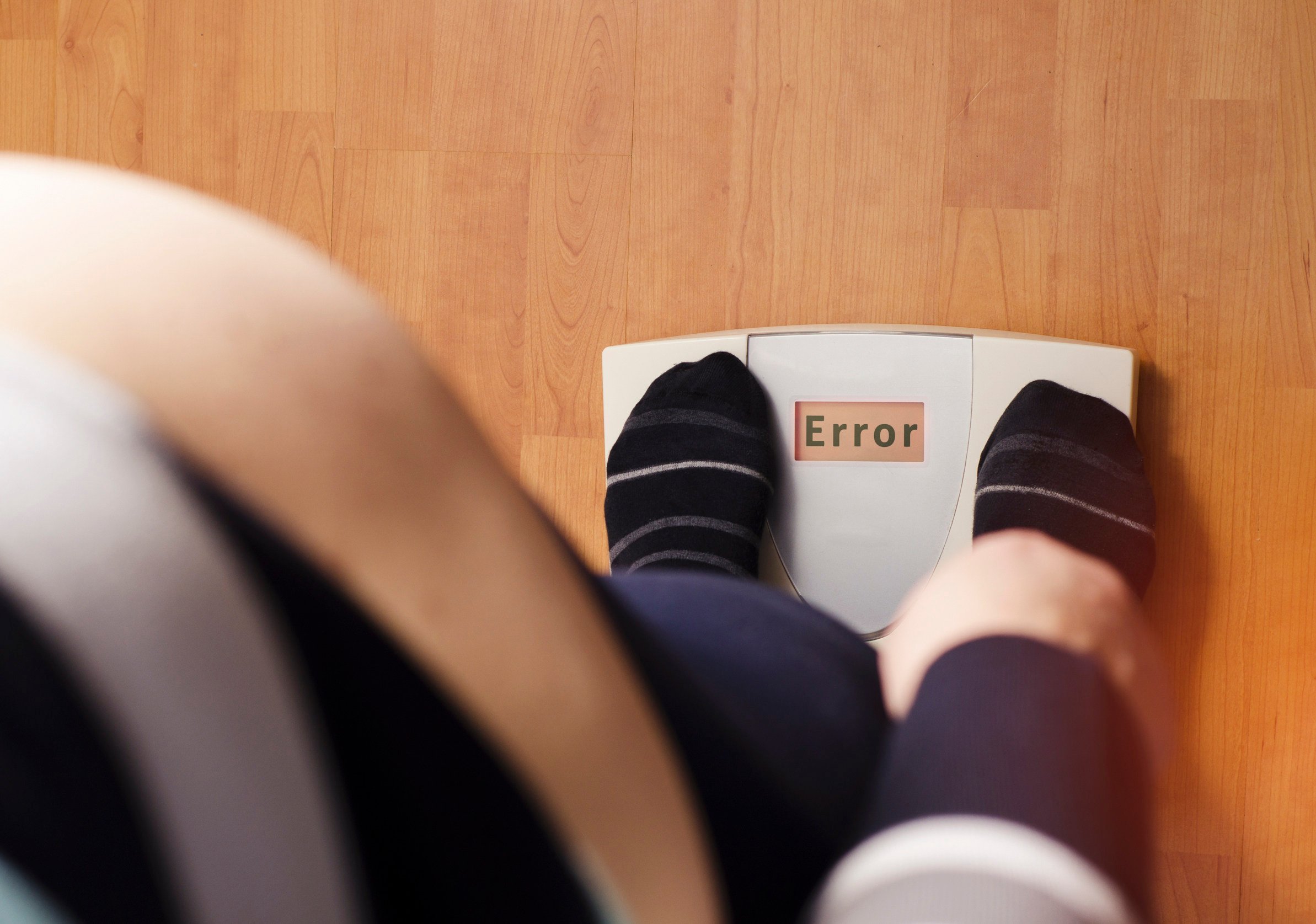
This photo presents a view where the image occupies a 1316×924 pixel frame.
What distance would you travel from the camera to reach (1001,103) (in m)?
0.82

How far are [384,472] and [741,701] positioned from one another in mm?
253

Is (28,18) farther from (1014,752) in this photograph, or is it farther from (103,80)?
(1014,752)

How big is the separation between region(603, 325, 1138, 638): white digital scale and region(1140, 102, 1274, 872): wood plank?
0.21 ft

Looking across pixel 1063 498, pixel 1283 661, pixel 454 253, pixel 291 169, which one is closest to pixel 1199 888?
pixel 1283 661

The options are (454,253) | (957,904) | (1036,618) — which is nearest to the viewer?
(957,904)

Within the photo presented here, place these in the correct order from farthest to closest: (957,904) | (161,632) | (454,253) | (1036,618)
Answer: (454,253)
(1036,618)
(957,904)
(161,632)

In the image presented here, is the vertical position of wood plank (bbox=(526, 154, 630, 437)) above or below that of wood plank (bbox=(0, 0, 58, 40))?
below

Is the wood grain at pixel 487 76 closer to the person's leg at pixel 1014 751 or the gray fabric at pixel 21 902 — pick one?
the person's leg at pixel 1014 751

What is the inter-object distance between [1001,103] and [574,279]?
398 mm

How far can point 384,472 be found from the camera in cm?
20

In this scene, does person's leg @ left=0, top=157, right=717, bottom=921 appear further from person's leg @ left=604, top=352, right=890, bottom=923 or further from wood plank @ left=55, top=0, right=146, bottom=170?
wood plank @ left=55, top=0, right=146, bottom=170

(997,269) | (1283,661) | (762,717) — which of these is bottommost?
(1283,661)

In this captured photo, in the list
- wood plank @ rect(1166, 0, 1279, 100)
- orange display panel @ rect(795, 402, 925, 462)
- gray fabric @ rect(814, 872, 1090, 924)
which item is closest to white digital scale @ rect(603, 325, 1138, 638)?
orange display panel @ rect(795, 402, 925, 462)

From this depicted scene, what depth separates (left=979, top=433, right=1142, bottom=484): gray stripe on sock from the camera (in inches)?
31.8
